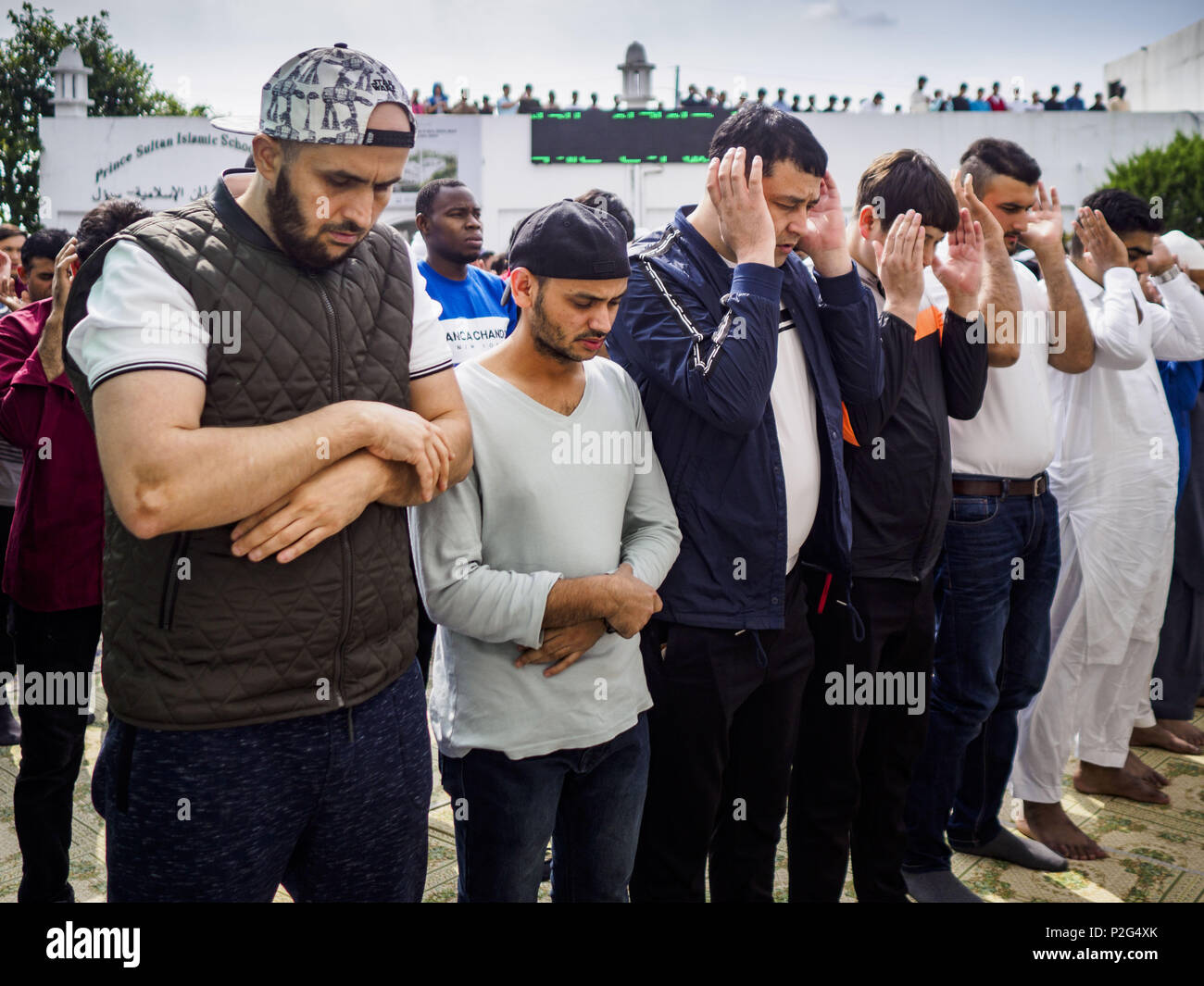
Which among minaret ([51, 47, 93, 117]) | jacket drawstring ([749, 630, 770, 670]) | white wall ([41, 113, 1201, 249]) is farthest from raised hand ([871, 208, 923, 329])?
white wall ([41, 113, 1201, 249])

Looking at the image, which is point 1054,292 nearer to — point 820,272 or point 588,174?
point 820,272

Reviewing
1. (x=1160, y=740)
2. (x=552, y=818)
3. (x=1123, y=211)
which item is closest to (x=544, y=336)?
(x=552, y=818)

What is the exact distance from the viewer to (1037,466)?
3.17 metres

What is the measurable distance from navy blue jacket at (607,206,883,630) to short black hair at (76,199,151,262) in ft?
4.66

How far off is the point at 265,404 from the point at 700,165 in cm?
2107

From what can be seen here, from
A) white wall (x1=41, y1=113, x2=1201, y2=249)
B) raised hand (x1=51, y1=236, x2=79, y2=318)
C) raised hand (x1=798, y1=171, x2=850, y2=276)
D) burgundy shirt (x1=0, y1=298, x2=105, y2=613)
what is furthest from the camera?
white wall (x1=41, y1=113, x2=1201, y2=249)

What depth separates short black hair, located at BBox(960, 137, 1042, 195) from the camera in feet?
10.9

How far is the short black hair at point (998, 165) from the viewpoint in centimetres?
332

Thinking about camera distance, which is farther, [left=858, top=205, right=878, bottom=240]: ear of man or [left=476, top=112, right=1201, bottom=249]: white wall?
[left=476, top=112, right=1201, bottom=249]: white wall

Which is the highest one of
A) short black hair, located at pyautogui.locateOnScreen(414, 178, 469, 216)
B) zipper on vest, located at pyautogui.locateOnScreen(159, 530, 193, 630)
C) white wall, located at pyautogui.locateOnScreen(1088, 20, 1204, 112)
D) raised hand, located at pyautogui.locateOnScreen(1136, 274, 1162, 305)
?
white wall, located at pyautogui.locateOnScreen(1088, 20, 1204, 112)

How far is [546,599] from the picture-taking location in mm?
1939

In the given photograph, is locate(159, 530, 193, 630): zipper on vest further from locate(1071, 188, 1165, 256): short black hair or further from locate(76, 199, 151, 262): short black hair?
locate(1071, 188, 1165, 256): short black hair

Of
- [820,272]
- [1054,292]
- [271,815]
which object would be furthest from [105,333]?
[1054,292]

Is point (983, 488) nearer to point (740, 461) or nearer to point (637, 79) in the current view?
point (740, 461)
